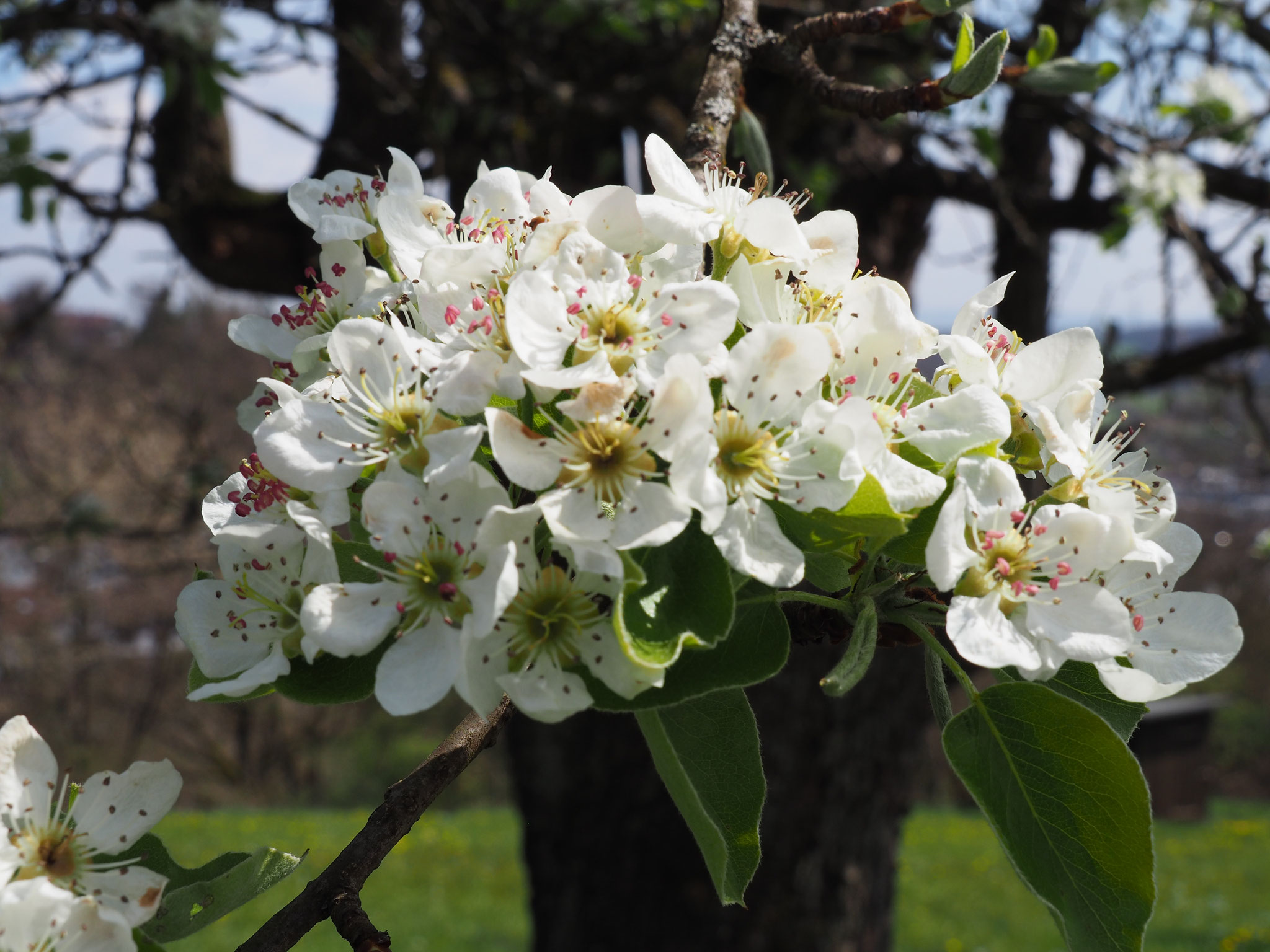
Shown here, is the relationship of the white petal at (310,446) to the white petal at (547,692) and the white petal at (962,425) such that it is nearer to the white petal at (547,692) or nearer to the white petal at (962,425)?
the white petal at (547,692)

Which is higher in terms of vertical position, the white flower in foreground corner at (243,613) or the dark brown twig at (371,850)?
the white flower in foreground corner at (243,613)

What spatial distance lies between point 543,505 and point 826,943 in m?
2.99

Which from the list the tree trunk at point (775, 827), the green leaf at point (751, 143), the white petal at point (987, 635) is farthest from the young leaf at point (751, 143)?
the tree trunk at point (775, 827)

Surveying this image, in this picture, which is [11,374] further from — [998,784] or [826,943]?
[998,784]

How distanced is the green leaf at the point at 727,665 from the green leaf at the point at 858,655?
5cm

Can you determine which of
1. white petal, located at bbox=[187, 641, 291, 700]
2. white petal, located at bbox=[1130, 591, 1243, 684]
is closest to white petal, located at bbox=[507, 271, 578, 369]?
white petal, located at bbox=[187, 641, 291, 700]

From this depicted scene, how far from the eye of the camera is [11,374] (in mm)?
6422

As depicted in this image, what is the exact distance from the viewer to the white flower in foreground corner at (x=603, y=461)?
70 cm

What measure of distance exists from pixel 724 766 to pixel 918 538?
246mm

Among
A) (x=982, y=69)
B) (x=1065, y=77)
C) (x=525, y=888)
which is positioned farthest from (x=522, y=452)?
(x=525, y=888)

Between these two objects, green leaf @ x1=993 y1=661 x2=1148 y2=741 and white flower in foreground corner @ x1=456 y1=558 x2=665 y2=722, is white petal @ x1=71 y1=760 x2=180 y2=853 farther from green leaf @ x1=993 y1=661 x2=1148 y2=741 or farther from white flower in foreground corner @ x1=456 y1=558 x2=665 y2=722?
green leaf @ x1=993 y1=661 x2=1148 y2=741

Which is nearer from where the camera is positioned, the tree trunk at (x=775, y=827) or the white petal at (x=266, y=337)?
the white petal at (x=266, y=337)

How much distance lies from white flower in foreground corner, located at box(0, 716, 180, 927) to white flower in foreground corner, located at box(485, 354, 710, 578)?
0.42m

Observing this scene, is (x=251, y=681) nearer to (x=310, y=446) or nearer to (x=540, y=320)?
(x=310, y=446)
